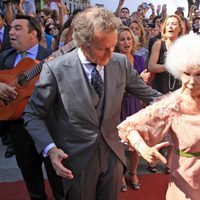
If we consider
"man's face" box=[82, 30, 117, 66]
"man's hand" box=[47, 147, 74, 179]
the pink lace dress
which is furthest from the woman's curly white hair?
"man's hand" box=[47, 147, 74, 179]

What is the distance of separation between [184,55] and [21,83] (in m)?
1.60

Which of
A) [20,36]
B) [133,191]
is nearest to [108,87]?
[20,36]

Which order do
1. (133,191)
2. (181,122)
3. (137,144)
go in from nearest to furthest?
(137,144) → (181,122) → (133,191)

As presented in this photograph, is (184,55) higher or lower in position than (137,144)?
higher

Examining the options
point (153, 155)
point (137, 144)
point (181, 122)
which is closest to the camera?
point (153, 155)

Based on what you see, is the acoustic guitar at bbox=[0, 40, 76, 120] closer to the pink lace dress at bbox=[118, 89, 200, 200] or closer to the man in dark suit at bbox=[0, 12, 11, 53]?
the pink lace dress at bbox=[118, 89, 200, 200]

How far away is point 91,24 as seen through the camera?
1784 mm

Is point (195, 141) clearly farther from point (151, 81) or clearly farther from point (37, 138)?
point (151, 81)

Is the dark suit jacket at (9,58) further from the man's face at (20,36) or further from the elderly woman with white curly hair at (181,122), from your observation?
the elderly woman with white curly hair at (181,122)

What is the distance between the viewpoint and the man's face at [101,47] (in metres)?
1.78

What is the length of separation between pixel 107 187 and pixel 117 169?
0.13 metres

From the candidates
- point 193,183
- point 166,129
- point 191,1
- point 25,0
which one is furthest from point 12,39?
point 191,1

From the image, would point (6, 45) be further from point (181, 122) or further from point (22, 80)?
point (181, 122)

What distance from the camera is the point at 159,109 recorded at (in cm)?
181
